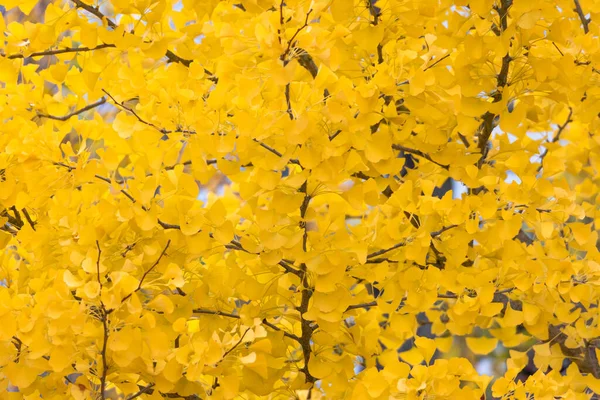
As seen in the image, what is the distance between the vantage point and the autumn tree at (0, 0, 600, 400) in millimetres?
1302

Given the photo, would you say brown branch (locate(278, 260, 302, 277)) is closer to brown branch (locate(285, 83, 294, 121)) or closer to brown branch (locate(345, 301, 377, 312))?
brown branch (locate(345, 301, 377, 312))

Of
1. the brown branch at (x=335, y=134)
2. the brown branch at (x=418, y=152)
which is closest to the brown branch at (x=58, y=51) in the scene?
the brown branch at (x=335, y=134)

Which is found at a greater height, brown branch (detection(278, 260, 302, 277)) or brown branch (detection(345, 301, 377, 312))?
brown branch (detection(278, 260, 302, 277))

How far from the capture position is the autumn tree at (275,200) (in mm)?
1302

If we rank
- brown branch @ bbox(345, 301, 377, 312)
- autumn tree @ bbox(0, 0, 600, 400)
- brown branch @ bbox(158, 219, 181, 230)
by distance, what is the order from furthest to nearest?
brown branch @ bbox(345, 301, 377, 312) → brown branch @ bbox(158, 219, 181, 230) → autumn tree @ bbox(0, 0, 600, 400)

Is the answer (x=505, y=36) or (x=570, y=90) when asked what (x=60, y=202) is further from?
(x=570, y=90)

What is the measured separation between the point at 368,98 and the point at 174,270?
0.41m

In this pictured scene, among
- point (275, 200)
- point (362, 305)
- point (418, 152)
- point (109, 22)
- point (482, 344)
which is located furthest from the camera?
point (482, 344)

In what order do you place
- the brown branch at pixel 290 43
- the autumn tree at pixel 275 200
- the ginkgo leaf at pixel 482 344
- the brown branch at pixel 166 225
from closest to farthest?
the brown branch at pixel 290 43
the autumn tree at pixel 275 200
the brown branch at pixel 166 225
the ginkgo leaf at pixel 482 344

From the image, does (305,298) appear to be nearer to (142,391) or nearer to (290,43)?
(142,391)

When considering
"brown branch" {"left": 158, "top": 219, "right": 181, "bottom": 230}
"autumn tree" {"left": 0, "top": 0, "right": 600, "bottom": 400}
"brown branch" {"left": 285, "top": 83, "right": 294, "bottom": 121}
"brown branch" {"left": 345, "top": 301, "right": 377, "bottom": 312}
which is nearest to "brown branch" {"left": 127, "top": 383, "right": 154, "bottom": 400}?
"autumn tree" {"left": 0, "top": 0, "right": 600, "bottom": 400}

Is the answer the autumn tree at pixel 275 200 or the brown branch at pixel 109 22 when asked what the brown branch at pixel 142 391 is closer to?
the autumn tree at pixel 275 200

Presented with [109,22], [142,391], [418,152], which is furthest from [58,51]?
[418,152]

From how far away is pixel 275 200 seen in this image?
1.35 m
